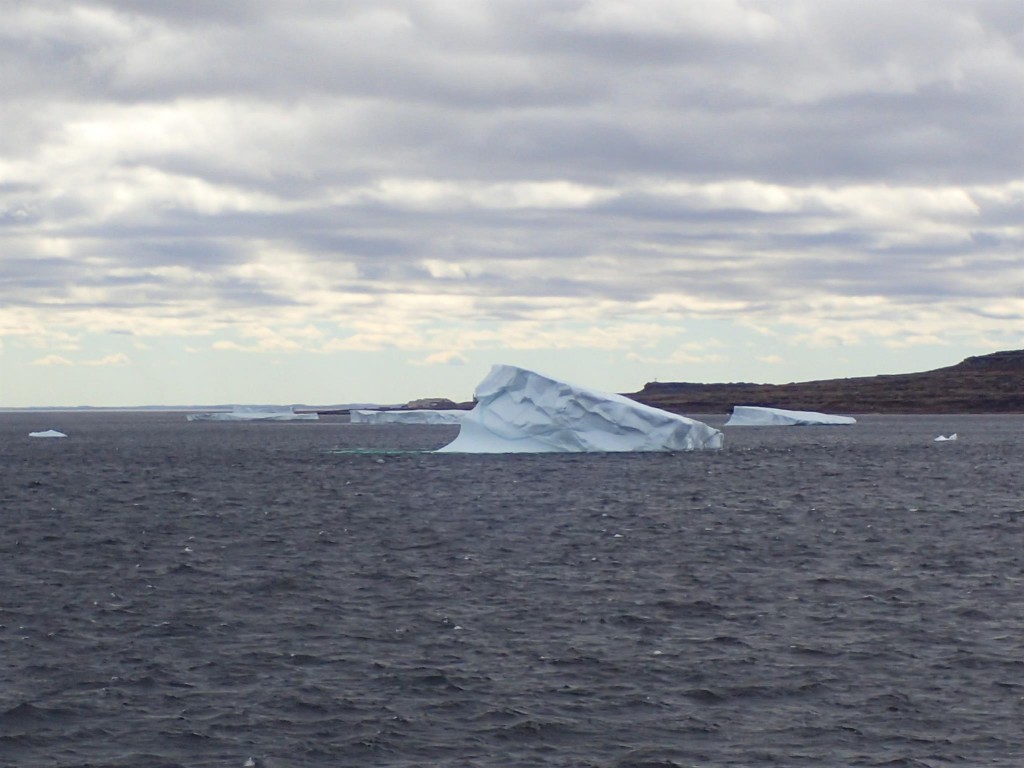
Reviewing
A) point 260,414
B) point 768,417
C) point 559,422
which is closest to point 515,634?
point 559,422

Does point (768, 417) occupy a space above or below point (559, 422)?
below

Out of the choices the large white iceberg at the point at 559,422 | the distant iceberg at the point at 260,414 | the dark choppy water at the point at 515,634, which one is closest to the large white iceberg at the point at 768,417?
the large white iceberg at the point at 559,422

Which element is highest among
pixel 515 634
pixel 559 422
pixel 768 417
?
pixel 559 422

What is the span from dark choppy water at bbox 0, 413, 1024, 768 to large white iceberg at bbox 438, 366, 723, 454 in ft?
57.7

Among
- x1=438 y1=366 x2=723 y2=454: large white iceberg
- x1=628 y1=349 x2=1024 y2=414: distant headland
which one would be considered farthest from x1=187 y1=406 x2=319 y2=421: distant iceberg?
x1=438 y1=366 x2=723 y2=454: large white iceberg

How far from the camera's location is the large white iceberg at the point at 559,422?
52.7 m

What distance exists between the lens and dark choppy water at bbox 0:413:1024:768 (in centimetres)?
1183

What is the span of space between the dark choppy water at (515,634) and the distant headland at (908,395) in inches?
5790

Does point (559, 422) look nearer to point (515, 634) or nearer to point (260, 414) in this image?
point (515, 634)

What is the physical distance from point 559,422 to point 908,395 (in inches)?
5423

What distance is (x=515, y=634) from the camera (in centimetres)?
1639

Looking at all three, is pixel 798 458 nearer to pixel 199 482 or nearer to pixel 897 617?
pixel 199 482

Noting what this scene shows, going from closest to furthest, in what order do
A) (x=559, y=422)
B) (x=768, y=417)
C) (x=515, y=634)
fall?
(x=515, y=634), (x=559, y=422), (x=768, y=417)

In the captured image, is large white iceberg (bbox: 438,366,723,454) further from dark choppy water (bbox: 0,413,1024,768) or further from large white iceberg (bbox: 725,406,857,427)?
large white iceberg (bbox: 725,406,857,427)
